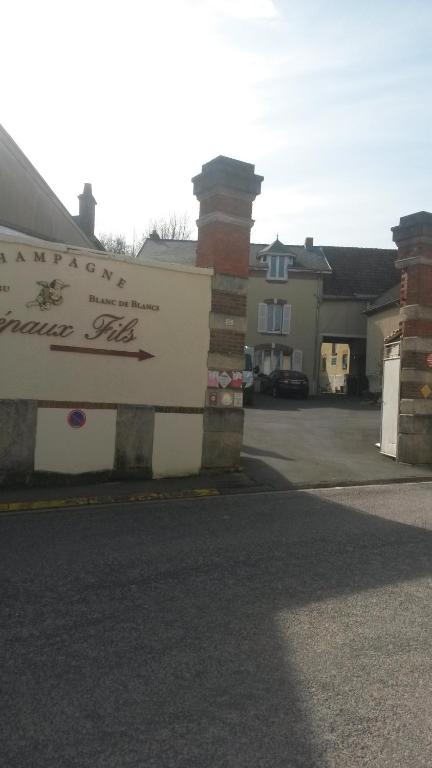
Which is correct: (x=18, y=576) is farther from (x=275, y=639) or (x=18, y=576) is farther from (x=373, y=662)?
(x=373, y=662)

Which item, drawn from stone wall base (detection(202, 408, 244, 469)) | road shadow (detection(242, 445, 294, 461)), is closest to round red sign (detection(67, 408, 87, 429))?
stone wall base (detection(202, 408, 244, 469))

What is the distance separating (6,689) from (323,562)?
3.08 m

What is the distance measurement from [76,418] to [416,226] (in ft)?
25.2

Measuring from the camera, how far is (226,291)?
408 inches

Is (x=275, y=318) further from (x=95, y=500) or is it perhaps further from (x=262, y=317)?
(x=95, y=500)

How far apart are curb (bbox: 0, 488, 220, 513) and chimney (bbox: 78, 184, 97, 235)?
77.5 feet

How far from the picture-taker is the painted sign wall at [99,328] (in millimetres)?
8867

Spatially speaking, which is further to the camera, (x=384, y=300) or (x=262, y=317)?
(x=262, y=317)

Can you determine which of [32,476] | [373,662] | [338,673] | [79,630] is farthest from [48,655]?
[32,476]

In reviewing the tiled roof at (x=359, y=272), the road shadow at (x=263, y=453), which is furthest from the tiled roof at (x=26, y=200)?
the tiled roof at (x=359, y=272)

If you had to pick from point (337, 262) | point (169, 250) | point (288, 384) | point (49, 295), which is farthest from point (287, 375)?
point (49, 295)

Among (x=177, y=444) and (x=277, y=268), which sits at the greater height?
(x=277, y=268)

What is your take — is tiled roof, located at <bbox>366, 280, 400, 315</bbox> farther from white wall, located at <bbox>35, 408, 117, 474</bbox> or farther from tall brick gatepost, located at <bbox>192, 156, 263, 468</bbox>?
white wall, located at <bbox>35, 408, 117, 474</bbox>

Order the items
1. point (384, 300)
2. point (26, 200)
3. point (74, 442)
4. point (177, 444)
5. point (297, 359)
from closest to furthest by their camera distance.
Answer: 1. point (74, 442)
2. point (177, 444)
3. point (26, 200)
4. point (384, 300)
5. point (297, 359)
